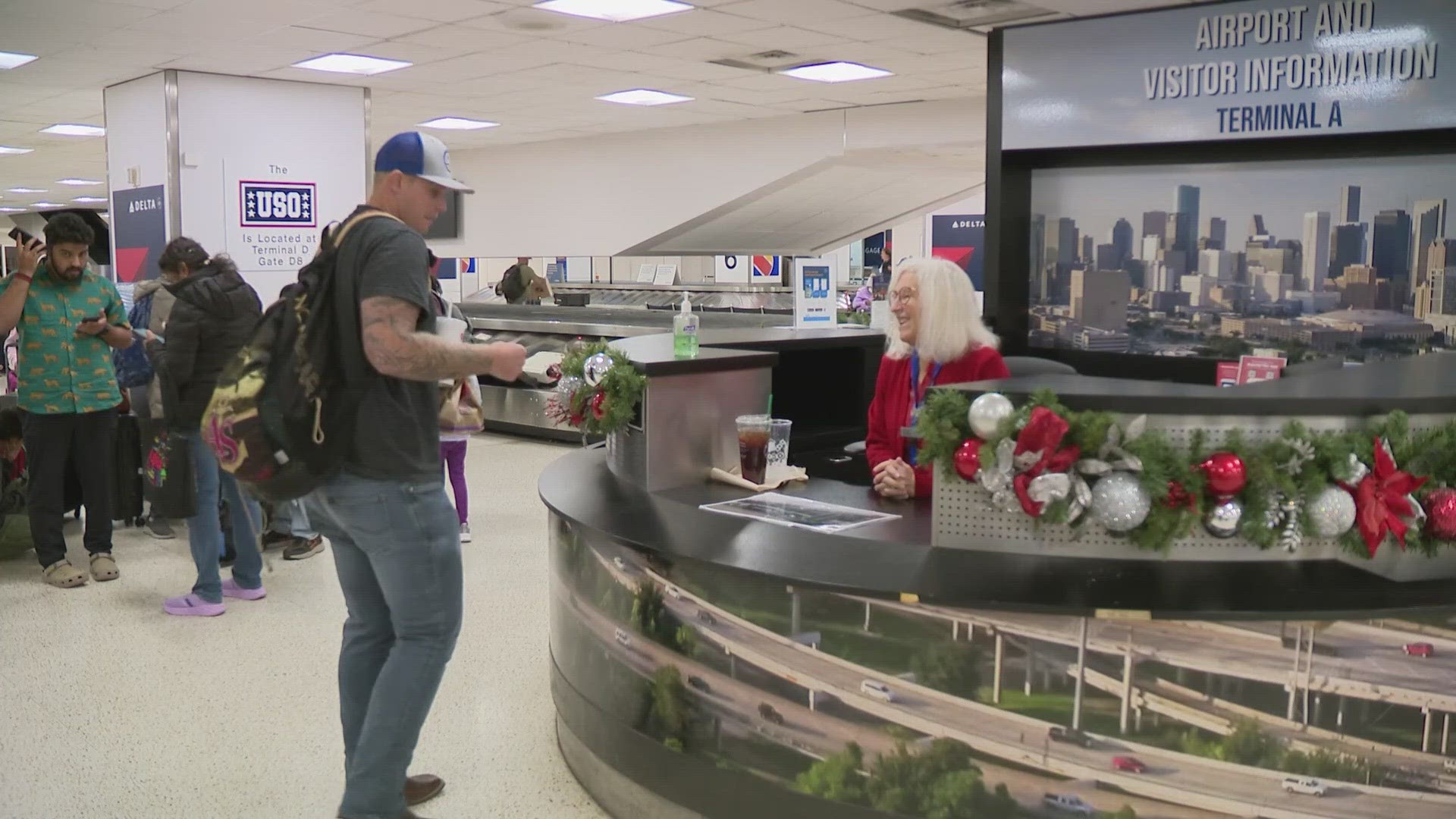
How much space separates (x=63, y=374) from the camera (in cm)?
554

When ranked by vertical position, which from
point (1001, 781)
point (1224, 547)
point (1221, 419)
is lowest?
point (1001, 781)

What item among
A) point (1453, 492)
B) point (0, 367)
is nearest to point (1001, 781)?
point (1453, 492)

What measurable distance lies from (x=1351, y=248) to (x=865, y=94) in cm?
453

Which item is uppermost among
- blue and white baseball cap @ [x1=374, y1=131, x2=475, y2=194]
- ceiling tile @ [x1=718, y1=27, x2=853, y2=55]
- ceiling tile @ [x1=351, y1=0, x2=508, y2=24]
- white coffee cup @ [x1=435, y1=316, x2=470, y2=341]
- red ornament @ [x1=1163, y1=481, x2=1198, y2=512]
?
ceiling tile @ [x1=718, y1=27, x2=853, y2=55]

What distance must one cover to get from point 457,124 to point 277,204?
3412 mm

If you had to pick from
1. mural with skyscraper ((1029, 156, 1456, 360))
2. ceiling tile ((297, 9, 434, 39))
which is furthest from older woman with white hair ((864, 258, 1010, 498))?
ceiling tile ((297, 9, 434, 39))

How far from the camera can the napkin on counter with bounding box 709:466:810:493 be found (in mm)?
3811

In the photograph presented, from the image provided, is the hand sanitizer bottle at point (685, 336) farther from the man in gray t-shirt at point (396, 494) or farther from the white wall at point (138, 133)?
the white wall at point (138, 133)

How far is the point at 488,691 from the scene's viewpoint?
4.27 metres

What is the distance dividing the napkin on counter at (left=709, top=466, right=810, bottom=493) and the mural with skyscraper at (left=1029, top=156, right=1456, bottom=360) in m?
3.77

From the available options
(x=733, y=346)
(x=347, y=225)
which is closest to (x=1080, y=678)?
(x=347, y=225)

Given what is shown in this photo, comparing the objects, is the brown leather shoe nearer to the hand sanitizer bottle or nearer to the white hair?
the hand sanitizer bottle

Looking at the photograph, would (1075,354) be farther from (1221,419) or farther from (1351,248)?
(1221,419)

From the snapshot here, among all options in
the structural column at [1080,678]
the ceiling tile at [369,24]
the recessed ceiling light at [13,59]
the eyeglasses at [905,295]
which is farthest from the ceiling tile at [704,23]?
the structural column at [1080,678]
